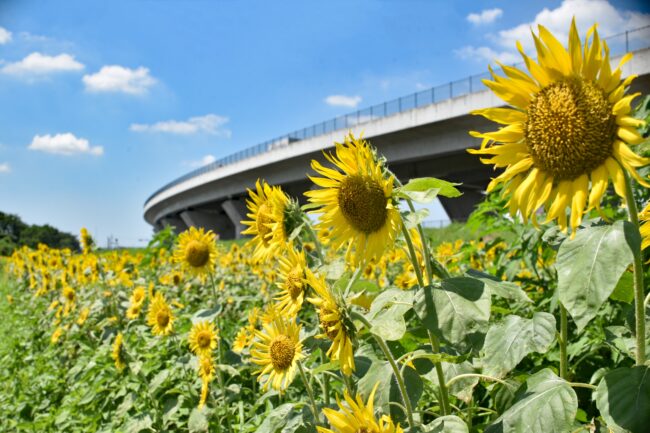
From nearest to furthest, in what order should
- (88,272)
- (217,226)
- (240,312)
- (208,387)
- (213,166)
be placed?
(208,387) < (240,312) < (88,272) < (213,166) < (217,226)

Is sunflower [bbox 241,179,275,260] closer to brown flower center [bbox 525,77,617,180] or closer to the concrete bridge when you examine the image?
brown flower center [bbox 525,77,617,180]

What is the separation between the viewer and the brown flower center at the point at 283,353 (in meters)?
2.02

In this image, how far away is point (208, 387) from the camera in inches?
130

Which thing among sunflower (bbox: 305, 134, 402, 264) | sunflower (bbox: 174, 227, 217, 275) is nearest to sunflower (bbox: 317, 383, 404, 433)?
sunflower (bbox: 305, 134, 402, 264)

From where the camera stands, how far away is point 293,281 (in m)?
2.05

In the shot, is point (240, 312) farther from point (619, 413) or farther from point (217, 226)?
point (217, 226)

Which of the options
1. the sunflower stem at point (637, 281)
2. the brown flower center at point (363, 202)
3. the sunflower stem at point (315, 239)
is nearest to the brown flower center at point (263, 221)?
the sunflower stem at point (315, 239)

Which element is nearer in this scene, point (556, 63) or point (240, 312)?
point (556, 63)

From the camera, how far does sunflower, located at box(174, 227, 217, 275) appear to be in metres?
3.72

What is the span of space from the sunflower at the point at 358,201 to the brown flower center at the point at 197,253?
2085 millimetres

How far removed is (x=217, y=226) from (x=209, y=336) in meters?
56.5

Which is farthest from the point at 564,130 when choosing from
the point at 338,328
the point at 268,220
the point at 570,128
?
the point at 268,220

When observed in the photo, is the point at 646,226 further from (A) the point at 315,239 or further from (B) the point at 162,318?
(B) the point at 162,318

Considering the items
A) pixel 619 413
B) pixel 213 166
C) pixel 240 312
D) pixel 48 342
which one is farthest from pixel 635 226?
pixel 213 166
